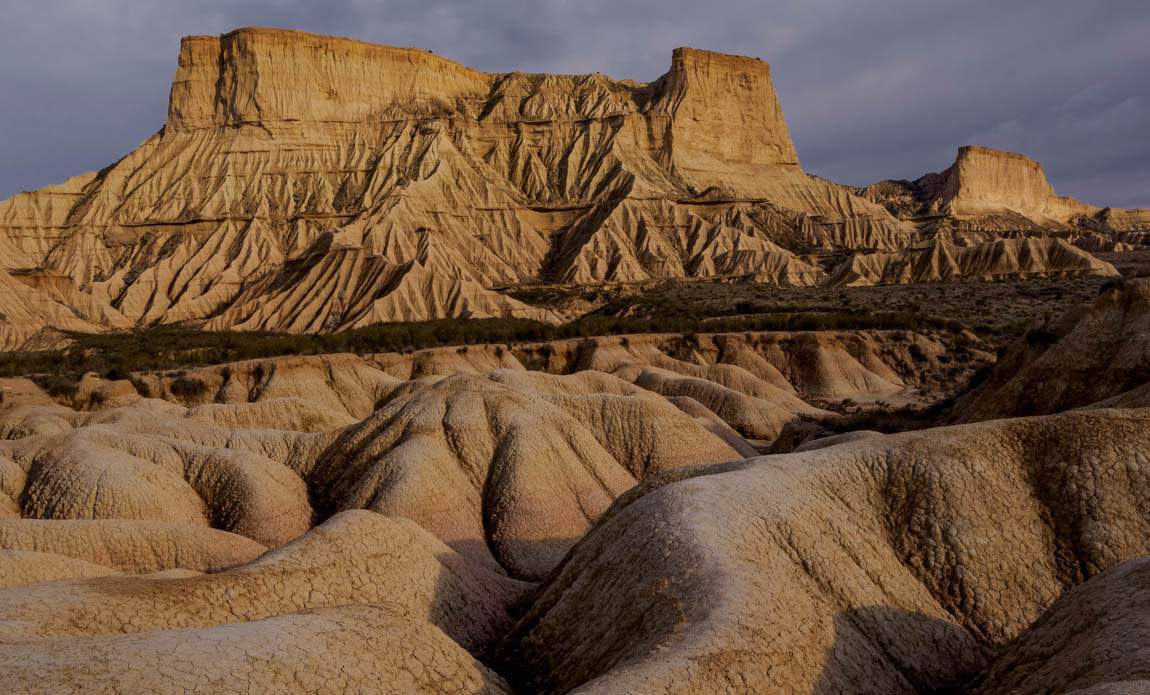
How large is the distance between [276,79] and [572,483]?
355ft

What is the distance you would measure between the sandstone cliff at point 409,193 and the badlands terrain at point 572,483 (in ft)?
7.10

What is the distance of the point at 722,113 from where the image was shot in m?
138

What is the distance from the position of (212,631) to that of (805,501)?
8.47m

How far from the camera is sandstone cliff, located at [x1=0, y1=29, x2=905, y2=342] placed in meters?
94.2

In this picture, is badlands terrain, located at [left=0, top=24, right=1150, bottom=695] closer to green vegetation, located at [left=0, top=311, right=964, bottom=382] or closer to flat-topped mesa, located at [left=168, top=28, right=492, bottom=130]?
green vegetation, located at [left=0, top=311, right=964, bottom=382]

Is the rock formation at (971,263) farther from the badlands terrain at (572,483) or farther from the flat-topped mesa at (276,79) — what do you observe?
the flat-topped mesa at (276,79)

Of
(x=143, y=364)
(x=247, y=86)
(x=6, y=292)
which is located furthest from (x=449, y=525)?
(x=247, y=86)

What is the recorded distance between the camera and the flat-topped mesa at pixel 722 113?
134125mm

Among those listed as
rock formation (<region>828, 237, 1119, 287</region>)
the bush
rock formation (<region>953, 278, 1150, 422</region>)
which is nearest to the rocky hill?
rock formation (<region>828, 237, 1119, 287</region>)

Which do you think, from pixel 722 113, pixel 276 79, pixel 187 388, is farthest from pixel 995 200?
pixel 187 388

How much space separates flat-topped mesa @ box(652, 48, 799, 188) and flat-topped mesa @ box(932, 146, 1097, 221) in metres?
45.4

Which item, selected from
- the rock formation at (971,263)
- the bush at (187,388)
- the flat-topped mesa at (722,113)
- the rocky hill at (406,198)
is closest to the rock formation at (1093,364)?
the bush at (187,388)

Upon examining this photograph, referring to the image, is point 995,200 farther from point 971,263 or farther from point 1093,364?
point 1093,364

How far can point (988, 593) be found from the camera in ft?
41.6
